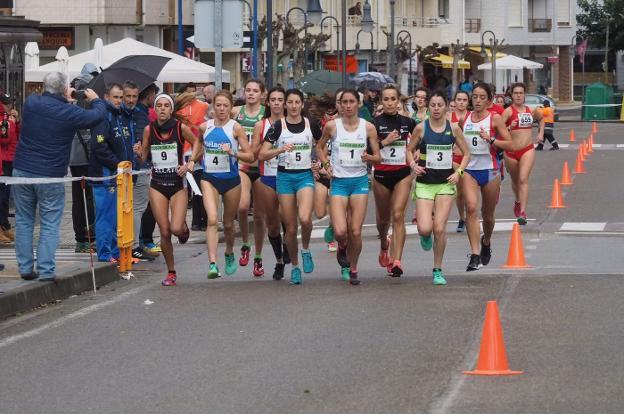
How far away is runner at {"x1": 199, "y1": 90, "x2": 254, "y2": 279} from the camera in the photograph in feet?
48.8

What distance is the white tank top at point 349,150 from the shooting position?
47.6ft

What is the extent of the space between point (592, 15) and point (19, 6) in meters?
49.9

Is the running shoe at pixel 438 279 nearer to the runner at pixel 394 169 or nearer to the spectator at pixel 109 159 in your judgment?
the runner at pixel 394 169

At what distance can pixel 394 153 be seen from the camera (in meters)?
14.9

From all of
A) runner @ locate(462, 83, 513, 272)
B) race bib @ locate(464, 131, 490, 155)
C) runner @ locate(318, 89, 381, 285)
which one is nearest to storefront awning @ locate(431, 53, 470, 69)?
runner @ locate(462, 83, 513, 272)

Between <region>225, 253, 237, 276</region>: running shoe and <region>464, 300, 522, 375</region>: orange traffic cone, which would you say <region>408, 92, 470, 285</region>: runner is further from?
<region>464, 300, 522, 375</region>: orange traffic cone

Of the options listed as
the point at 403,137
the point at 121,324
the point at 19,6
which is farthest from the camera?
the point at 19,6

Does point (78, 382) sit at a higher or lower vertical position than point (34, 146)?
lower

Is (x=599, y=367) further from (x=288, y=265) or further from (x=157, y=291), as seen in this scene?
(x=288, y=265)

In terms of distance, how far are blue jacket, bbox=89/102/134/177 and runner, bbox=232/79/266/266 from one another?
3.91ft

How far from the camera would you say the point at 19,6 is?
2085 inches

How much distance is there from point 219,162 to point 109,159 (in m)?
1.81

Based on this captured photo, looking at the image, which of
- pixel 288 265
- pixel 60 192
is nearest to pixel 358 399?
pixel 60 192

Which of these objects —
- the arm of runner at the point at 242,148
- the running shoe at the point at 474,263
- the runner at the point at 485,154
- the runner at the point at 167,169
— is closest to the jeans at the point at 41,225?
the runner at the point at 167,169
